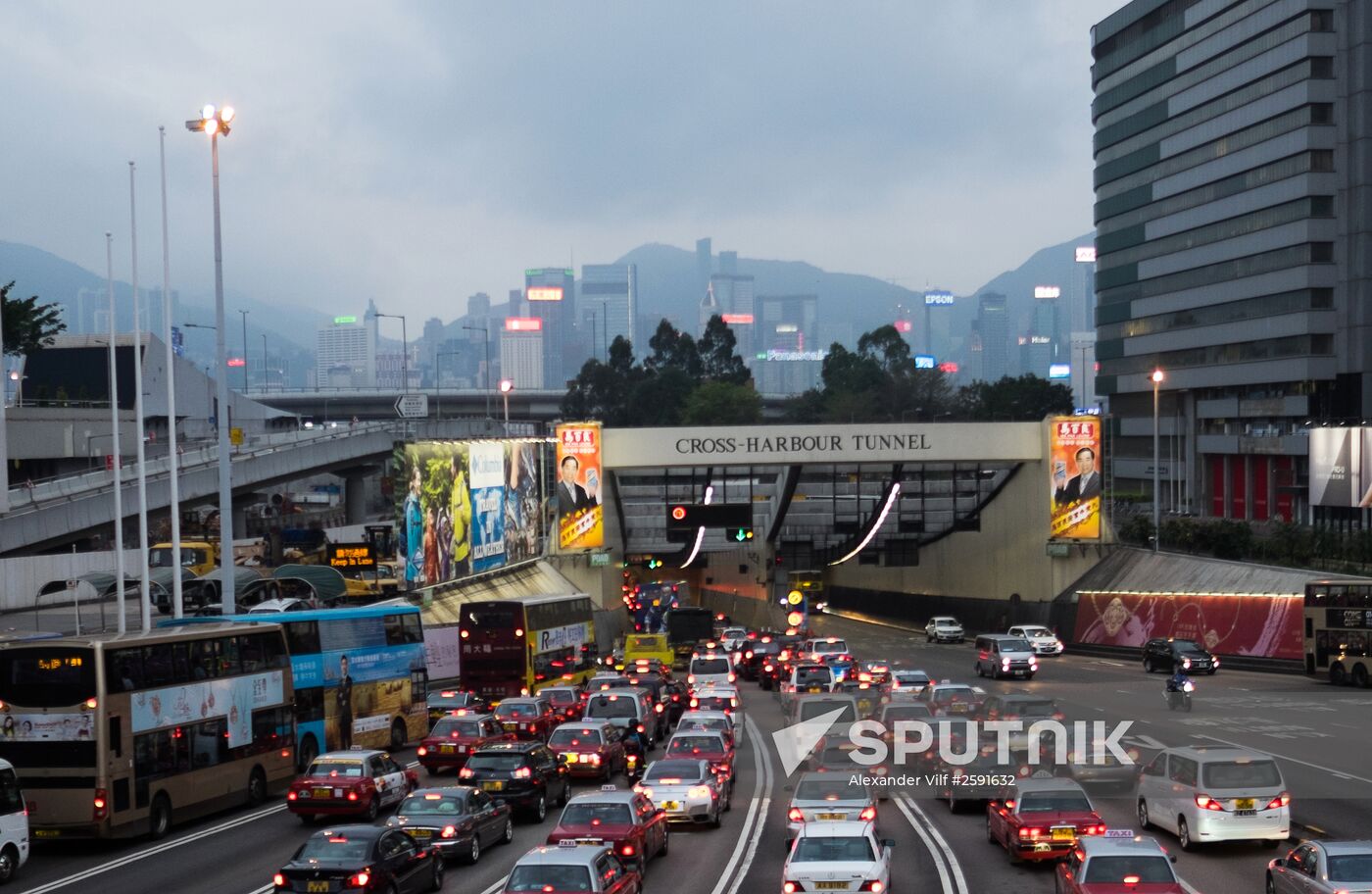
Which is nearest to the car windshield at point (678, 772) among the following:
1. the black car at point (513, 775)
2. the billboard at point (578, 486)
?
the black car at point (513, 775)

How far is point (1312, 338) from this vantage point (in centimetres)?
8881

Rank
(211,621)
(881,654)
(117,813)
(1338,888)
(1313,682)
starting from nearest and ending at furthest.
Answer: (1338,888)
(117,813)
(211,621)
(1313,682)
(881,654)

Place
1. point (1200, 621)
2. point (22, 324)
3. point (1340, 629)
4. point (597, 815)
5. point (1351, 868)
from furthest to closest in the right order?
1. point (22, 324)
2. point (1200, 621)
3. point (1340, 629)
4. point (597, 815)
5. point (1351, 868)

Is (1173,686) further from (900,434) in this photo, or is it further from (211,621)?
(900,434)

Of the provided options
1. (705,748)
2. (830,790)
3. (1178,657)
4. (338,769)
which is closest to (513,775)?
(338,769)

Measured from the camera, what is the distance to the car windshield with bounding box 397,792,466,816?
858 inches

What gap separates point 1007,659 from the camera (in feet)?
166

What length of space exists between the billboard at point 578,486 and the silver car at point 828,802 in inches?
1874

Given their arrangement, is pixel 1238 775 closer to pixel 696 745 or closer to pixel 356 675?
pixel 696 745

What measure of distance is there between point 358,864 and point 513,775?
26.4 feet

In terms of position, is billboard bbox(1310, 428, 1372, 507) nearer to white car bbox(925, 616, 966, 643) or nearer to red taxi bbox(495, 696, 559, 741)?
white car bbox(925, 616, 966, 643)

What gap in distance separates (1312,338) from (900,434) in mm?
33671

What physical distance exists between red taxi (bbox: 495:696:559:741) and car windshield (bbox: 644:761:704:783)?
30.9ft

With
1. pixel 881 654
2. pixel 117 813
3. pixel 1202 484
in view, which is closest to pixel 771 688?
pixel 881 654
